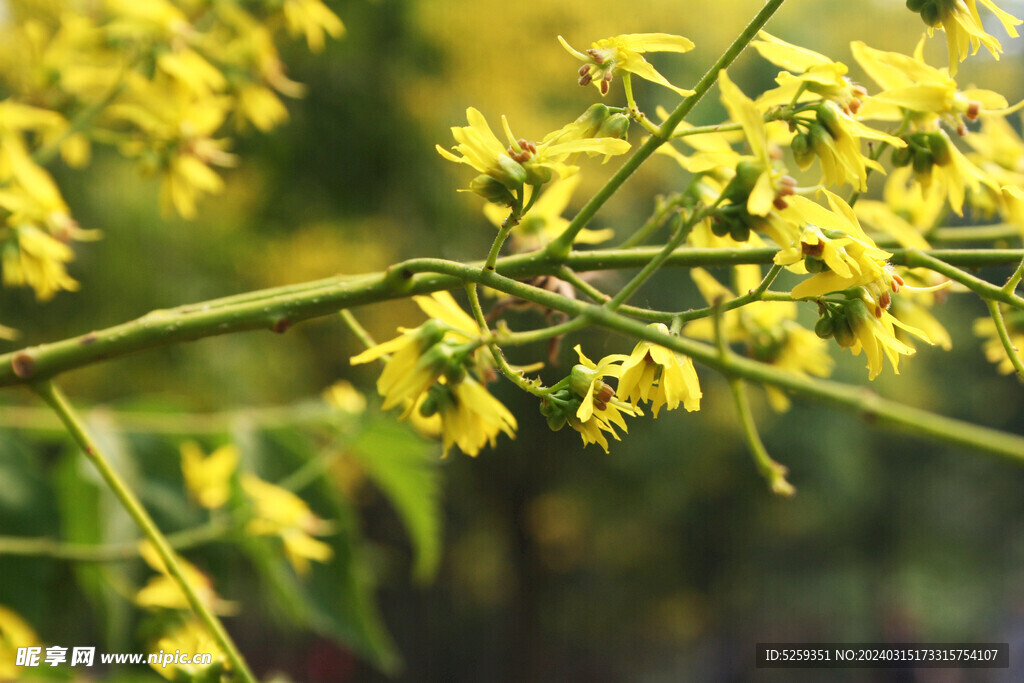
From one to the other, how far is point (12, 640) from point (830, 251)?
66 cm

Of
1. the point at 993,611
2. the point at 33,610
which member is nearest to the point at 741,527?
the point at 993,611

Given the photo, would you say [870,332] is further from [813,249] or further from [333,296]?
[333,296]

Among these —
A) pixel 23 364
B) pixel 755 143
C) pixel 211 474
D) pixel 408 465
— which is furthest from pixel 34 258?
pixel 755 143

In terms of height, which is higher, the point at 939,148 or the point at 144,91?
the point at 144,91

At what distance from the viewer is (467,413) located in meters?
0.37

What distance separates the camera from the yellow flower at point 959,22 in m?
0.36

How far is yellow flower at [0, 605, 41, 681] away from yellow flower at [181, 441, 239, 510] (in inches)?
7.2

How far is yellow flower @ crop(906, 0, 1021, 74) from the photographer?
1.18 feet

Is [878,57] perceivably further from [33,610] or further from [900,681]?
[900,681]

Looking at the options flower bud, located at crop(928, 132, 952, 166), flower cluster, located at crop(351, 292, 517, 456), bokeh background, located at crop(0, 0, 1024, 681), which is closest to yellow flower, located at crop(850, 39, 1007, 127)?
flower bud, located at crop(928, 132, 952, 166)

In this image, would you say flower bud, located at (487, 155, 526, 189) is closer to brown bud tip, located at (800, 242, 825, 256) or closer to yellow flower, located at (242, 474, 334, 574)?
brown bud tip, located at (800, 242, 825, 256)

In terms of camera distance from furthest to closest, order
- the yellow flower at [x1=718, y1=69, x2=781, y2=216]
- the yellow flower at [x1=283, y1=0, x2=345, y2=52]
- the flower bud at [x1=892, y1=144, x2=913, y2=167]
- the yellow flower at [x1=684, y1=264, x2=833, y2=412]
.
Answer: the yellow flower at [x1=283, y1=0, x2=345, y2=52], the yellow flower at [x1=684, y1=264, x2=833, y2=412], the flower bud at [x1=892, y1=144, x2=913, y2=167], the yellow flower at [x1=718, y1=69, x2=781, y2=216]

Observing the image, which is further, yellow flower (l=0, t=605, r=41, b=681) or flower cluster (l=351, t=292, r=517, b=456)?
yellow flower (l=0, t=605, r=41, b=681)

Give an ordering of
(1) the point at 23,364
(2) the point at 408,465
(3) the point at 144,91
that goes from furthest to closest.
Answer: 1. (2) the point at 408,465
2. (3) the point at 144,91
3. (1) the point at 23,364
